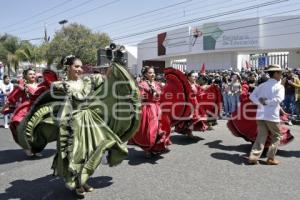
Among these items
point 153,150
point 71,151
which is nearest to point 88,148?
point 71,151

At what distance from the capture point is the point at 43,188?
5617 millimetres

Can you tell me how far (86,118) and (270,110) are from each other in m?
3.26

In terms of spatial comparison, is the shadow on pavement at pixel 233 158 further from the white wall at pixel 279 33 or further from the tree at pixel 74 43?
the tree at pixel 74 43

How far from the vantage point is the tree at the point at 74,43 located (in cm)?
4550

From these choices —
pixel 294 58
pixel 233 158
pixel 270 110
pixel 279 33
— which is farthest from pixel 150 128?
pixel 294 58

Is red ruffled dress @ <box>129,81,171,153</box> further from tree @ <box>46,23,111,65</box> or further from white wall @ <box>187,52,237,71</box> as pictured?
tree @ <box>46,23,111,65</box>

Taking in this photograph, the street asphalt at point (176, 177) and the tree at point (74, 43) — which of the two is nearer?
the street asphalt at point (176, 177)

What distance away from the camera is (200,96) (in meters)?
9.41

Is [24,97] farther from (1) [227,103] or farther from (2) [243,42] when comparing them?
(2) [243,42]

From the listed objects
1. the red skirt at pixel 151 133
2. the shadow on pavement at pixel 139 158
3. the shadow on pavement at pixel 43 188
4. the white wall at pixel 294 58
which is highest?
the white wall at pixel 294 58

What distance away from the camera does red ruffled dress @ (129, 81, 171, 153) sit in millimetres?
6816

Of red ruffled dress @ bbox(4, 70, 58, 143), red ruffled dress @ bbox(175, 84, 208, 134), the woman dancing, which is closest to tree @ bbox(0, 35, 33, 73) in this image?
red ruffled dress @ bbox(4, 70, 58, 143)

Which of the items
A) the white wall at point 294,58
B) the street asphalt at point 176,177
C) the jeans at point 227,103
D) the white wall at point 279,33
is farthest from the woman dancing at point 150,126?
the white wall at point 294,58

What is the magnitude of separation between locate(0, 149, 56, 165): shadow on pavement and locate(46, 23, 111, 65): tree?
37351 millimetres
